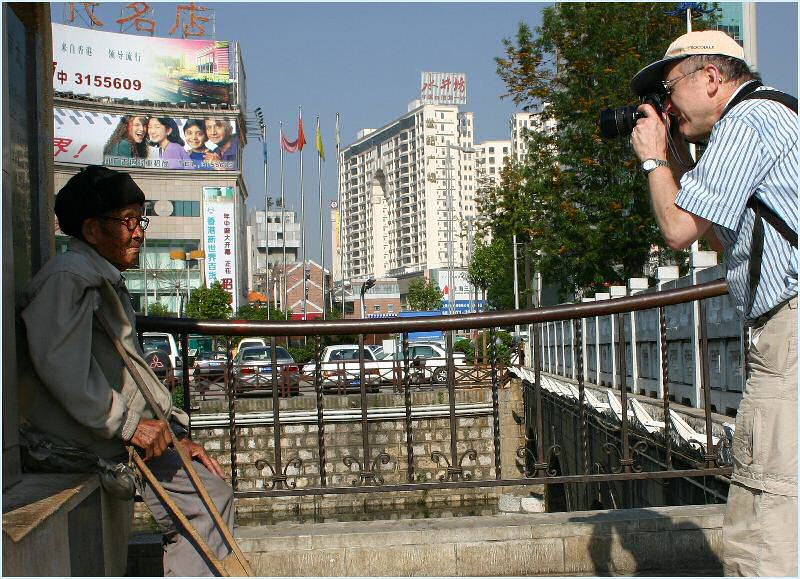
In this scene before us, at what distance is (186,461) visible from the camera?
11.1 ft

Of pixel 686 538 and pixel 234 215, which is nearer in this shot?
pixel 686 538

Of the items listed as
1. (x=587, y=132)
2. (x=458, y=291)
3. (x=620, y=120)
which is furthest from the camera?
(x=458, y=291)

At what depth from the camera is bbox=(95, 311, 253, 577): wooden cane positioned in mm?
3264

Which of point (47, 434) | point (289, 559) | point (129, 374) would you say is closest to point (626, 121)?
point (129, 374)

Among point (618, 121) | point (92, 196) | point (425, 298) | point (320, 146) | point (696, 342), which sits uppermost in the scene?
A: point (320, 146)

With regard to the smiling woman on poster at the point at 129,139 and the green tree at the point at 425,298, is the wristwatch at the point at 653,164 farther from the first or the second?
the green tree at the point at 425,298

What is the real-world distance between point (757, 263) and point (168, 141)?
319 ft

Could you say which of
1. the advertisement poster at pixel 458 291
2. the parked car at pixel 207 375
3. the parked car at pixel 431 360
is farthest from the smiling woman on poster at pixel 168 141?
the parked car at pixel 207 375

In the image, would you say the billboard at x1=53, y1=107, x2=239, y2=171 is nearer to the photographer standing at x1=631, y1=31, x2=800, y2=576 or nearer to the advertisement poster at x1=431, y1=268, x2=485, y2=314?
the advertisement poster at x1=431, y1=268, x2=485, y2=314

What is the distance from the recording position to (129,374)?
3.32 meters

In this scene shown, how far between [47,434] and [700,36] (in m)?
2.48

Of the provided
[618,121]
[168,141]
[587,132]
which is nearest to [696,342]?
[618,121]

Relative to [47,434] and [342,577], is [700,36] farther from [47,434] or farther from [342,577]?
[342,577]

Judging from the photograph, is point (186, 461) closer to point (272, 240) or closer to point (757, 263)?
point (757, 263)
